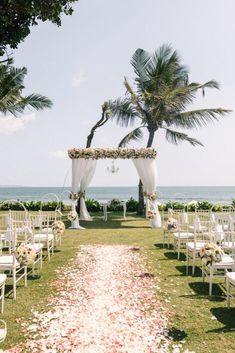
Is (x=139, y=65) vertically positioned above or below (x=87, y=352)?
above

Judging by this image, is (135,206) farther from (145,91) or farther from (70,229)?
(70,229)

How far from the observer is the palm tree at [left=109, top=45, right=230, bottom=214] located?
19.6m

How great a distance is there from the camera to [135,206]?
2378cm

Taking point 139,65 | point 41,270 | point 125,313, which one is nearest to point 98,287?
point 125,313

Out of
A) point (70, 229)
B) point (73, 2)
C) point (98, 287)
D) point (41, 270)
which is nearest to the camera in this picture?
point (98, 287)

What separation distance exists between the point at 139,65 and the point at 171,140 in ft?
15.6

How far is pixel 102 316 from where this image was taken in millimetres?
5148

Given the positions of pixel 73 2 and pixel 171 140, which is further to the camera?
pixel 171 140

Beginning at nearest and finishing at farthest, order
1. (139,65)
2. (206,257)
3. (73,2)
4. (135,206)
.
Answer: (206,257)
(73,2)
(139,65)
(135,206)

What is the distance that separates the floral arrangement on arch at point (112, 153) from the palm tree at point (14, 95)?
19.4 ft

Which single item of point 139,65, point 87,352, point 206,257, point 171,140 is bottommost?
point 87,352

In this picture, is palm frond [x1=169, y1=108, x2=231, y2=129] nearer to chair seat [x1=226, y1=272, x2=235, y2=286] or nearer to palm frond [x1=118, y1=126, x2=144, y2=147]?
palm frond [x1=118, y1=126, x2=144, y2=147]

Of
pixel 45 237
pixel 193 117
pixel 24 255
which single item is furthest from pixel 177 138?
pixel 24 255

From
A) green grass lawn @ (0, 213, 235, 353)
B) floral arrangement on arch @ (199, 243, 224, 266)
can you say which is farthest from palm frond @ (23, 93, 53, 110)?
floral arrangement on arch @ (199, 243, 224, 266)
